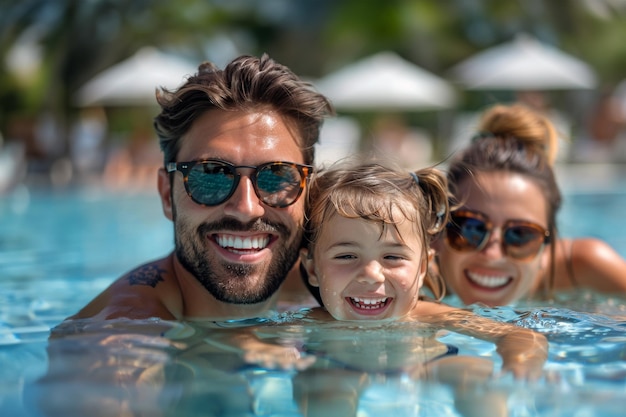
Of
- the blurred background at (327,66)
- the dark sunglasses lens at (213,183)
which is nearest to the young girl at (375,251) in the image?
the dark sunglasses lens at (213,183)

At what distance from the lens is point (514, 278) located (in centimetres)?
401

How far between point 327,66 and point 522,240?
2727cm

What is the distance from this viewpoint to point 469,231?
3.89 meters

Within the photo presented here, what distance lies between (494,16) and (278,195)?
2601cm

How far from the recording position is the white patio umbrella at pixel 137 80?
18.1 m

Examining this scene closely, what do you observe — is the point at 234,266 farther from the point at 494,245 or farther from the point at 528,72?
the point at 528,72

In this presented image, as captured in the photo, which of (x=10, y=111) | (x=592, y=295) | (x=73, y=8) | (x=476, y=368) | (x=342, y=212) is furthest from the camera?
(x=10, y=111)

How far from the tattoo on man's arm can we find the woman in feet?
4.62

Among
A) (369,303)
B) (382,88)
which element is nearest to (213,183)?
(369,303)

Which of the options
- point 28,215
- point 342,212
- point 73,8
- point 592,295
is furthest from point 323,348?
point 73,8

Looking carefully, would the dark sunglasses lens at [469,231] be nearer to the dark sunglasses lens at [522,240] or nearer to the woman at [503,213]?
the woman at [503,213]

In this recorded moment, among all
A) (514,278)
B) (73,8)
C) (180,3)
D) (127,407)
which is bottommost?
(127,407)

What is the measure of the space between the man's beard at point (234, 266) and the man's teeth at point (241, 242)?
39 millimetres

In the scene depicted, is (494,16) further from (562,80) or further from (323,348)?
(323,348)
